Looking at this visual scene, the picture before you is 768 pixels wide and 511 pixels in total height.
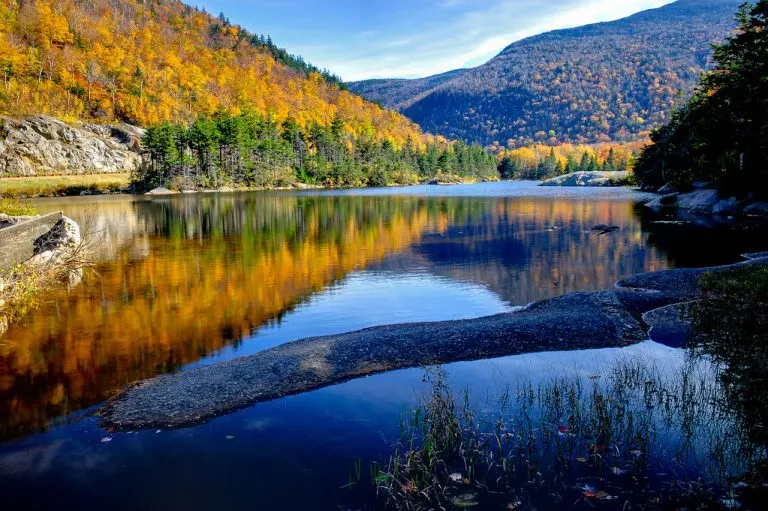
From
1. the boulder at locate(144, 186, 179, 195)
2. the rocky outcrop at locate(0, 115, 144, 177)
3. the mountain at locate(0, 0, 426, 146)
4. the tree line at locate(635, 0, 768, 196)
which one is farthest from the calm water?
the mountain at locate(0, 0, 426, 146)

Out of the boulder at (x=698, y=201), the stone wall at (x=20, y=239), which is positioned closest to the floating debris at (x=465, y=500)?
the stone wall at (x=20, y=239)

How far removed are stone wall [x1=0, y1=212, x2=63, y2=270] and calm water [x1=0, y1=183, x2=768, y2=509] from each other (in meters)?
2.79

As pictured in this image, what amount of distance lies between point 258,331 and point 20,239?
1564 cm

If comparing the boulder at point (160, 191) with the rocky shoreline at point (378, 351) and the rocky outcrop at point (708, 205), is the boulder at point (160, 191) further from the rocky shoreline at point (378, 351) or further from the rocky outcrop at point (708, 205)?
the rocky shoreline at point (378, 351)

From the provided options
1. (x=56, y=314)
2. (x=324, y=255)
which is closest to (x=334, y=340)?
(x=56, y=314)

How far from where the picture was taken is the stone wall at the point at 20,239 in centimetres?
2336

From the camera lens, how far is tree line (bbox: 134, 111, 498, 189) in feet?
367

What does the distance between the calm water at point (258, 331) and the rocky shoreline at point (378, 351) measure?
555 millimetres

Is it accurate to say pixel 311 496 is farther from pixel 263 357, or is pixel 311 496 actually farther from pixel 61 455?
pixel 263 357

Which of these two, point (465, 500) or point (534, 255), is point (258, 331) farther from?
point (534, 255)

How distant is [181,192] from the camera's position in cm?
11106

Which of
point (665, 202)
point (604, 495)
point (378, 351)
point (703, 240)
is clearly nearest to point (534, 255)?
point (703, 240)

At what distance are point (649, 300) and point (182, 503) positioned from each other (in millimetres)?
18294

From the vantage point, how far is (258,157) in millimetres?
128625
